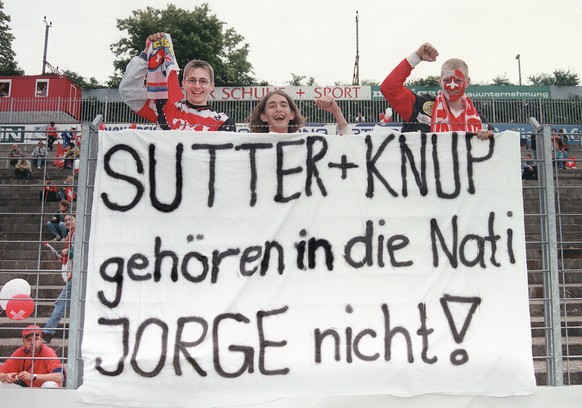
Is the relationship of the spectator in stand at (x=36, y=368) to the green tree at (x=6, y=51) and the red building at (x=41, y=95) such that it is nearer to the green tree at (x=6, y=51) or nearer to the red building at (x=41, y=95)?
the red building at (x=41, y=95)

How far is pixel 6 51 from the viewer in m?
53.2

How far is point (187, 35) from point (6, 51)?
2148cm

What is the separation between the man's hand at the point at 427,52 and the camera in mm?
4648

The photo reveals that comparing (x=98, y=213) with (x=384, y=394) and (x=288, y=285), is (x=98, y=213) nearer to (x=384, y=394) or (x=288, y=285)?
(x=288, y=285)

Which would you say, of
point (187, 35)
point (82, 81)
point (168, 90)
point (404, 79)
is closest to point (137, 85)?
point (168, 90)

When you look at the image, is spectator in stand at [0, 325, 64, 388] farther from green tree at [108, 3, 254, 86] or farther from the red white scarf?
green tree at [108, 3, 254, 86]

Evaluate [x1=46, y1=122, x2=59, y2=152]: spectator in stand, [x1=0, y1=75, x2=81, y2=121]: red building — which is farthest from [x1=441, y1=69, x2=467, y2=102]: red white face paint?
[x1=0, y1=75, x2=81, y2=121]: red building

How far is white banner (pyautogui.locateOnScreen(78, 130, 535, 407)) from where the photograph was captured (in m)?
3.70

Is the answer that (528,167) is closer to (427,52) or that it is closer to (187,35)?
(427,52)

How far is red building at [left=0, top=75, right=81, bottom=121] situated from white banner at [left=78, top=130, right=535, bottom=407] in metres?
26.8

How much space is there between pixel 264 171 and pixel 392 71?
1648mm

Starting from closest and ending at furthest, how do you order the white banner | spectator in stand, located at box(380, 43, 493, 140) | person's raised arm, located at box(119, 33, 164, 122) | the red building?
the white banner → spectator in stand, located at box(380, 43, 493, 140) → person's raised arm, located at box(119, 33, 164, 122) → the red building

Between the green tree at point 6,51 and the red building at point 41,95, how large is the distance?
23.5m

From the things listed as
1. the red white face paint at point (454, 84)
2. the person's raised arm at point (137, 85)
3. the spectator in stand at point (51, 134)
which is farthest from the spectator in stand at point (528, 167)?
the spectator in stand at point (51, 134)
